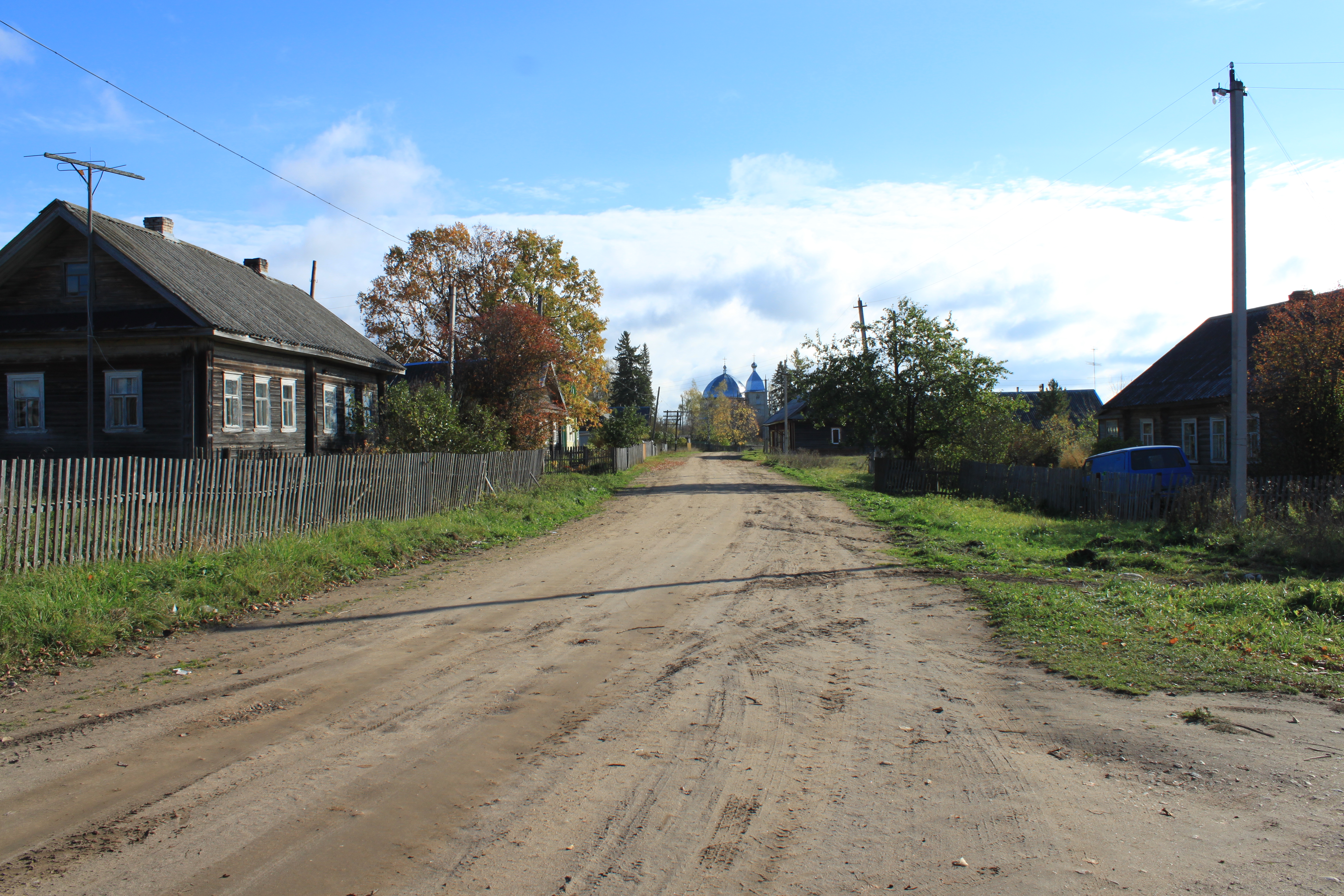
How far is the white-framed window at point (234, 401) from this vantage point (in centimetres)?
1992

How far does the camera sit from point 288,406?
22.4m

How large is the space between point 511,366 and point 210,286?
9.14m

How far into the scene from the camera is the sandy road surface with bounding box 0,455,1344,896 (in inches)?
136

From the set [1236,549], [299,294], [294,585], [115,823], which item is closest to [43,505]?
[294,585]

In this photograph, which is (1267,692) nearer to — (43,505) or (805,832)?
(805,832)

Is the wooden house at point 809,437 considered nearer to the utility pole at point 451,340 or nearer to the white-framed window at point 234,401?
the utility pole at point 451,340

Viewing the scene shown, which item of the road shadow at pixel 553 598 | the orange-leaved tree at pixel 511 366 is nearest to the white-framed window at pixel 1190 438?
the road shadow at pixel 553 598

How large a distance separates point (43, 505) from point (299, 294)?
2092cm

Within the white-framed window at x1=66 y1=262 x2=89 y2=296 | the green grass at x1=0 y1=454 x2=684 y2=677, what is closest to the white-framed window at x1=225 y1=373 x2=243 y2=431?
the white-framed window at x1=66 y1=262 x2=89 y2=296

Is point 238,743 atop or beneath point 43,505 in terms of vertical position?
beneath

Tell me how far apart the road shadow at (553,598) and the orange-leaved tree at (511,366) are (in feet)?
55.6

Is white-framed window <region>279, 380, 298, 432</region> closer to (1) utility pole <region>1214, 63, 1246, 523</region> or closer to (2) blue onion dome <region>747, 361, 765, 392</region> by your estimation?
(1) utility pole <region>1214, 63, 1246, 523</region>

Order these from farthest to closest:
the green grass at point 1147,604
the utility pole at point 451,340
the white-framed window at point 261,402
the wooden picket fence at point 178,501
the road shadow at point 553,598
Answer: the utility pole at point 451,340, the white-framed window at point 261,402, the wooden picket fence at point 178,501, the road shadow at point 553,598, the green grass at point 1147,604

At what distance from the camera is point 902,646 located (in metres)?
7.56
